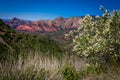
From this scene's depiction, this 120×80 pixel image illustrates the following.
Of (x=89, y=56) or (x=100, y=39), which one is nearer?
(x=100, y=39)

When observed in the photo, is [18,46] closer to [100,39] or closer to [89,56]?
[89,56]

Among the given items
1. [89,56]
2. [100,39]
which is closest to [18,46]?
[89,56]

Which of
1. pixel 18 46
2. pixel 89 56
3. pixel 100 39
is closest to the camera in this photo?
pixel 100 39

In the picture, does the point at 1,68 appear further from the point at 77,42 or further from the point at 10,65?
the point at 77,42

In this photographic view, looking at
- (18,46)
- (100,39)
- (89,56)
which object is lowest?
(89,56)

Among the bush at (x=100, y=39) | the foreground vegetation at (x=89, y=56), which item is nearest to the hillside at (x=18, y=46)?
the foreground vegetation at (x=89, y=56)

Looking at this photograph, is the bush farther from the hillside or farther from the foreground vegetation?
the hillside

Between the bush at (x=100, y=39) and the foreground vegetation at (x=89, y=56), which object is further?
the bush at (x=100, y=39)

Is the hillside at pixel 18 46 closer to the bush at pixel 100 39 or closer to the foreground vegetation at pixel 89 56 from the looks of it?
the foreground vegetation at pixel 89 56

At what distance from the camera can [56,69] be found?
1207cm

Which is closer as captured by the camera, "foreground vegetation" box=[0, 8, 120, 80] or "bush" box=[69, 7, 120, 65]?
"foreground vegetation" box=[0, 8, 120, 80]

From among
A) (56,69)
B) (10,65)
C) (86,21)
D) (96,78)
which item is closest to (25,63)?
(10,65)

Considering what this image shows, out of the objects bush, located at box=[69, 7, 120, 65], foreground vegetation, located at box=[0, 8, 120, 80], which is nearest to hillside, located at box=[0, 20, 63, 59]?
foreground vegetation, located at box=[0, 8, 120, 80]

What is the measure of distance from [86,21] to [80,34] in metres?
0.93
